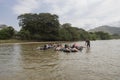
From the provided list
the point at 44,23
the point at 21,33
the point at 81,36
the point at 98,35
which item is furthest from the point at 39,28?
the point at 98,35

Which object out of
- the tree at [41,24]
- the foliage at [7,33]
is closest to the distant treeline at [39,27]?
the tree at [41,24]

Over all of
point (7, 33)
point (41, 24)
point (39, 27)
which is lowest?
point (7, 33)

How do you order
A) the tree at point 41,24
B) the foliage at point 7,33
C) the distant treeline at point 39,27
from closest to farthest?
the foliage at point 7,33
the distant treeline at point 39,27
the tree at point 41,24

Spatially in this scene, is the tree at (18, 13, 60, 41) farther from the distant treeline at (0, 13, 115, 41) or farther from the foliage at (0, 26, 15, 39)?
the foliage at (0, 26, 15, 39)

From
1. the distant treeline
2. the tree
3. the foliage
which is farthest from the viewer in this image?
the tree

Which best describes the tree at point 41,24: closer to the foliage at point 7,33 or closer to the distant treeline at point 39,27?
the distant treeline at point 39,27

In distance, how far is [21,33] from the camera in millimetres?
92062

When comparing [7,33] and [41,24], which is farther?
[41,24]

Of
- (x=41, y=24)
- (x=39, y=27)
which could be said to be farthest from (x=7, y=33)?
(x=41, y=24)

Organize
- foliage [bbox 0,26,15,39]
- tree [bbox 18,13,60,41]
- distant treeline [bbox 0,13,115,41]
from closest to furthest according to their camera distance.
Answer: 1. foliage [bbox 0,26,15,39]
2. distant treeline [bbox 0,13,115,41]
3. tree [bbox 18,13,60,41]

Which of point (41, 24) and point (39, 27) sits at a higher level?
point (41, 24)

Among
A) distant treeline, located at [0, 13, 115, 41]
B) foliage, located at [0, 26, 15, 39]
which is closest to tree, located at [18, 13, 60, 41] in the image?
distant treeline, located at [0, 13, 115, 41]

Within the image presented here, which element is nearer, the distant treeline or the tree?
the distant treeline

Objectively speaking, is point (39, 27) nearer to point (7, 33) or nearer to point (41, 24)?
point (41, 24)
